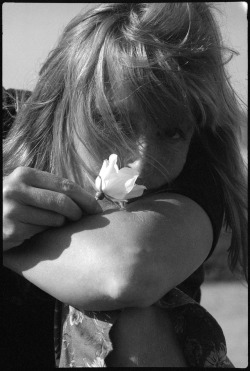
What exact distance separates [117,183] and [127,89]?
12.7 inches

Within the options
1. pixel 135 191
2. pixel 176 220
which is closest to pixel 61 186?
pixel 135 191

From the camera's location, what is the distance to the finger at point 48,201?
5.01ft

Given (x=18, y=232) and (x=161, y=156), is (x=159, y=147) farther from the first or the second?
(x=18, y=232)

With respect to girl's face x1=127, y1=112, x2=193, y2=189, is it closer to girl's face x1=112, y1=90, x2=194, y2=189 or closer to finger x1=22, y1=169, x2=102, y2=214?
girl's face x1=112, y1=90, x2=194, y2=189

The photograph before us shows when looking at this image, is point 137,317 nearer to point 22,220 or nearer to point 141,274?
point 141,274

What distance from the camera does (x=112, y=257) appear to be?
4.83 feet

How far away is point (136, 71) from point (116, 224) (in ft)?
1.57

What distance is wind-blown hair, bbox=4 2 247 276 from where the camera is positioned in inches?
70.2

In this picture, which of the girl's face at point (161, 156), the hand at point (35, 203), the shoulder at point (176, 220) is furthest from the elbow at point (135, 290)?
the girl's face at point (161, 156)

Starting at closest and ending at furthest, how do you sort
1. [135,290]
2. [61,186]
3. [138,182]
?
[135,290], [61,186], [138,182]

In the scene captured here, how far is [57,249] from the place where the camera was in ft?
5.02

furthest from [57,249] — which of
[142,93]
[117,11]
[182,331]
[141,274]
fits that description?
[117,11]

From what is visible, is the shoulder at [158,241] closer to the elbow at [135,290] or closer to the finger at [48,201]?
the elbow at [135,290]

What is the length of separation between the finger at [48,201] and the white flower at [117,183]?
0.11 meters
